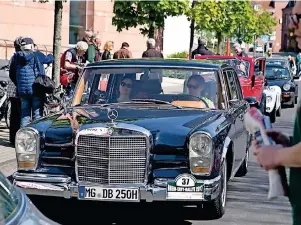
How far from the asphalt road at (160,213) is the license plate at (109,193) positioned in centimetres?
42

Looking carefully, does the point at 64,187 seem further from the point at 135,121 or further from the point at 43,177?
the point at 135,121

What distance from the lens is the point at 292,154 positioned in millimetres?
2812

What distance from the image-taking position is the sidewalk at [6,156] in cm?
958

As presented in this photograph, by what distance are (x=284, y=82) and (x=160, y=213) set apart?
611 inches

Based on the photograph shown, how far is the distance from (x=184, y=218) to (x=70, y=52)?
7.10 meters

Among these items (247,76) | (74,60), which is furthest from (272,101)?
(74,60)

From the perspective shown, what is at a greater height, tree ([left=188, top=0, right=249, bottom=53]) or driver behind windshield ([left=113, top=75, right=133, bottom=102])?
tree ([left=188, top=0, right=249, bottom=53])

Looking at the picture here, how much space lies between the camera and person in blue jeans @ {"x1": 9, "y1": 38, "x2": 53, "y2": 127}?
11207 mm

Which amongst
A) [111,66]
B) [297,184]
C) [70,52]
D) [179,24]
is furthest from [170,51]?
[297,184]

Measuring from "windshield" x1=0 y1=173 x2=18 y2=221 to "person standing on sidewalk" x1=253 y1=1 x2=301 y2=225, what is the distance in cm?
113

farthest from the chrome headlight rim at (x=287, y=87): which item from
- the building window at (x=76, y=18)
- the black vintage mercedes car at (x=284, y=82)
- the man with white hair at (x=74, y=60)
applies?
the building window at (x=76, y=18)

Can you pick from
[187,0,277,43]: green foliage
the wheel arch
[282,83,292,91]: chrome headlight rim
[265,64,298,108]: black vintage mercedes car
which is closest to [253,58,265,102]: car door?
[265,64,298,108]: black vintage mercedes car

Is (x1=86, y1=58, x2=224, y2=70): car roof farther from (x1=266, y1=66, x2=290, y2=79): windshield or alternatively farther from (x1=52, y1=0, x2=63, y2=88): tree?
(x1=266, y1=66, x2=290, y2=79): windshield

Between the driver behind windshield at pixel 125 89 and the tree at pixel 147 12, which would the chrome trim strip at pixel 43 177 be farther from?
the tree at pixel 147 12
